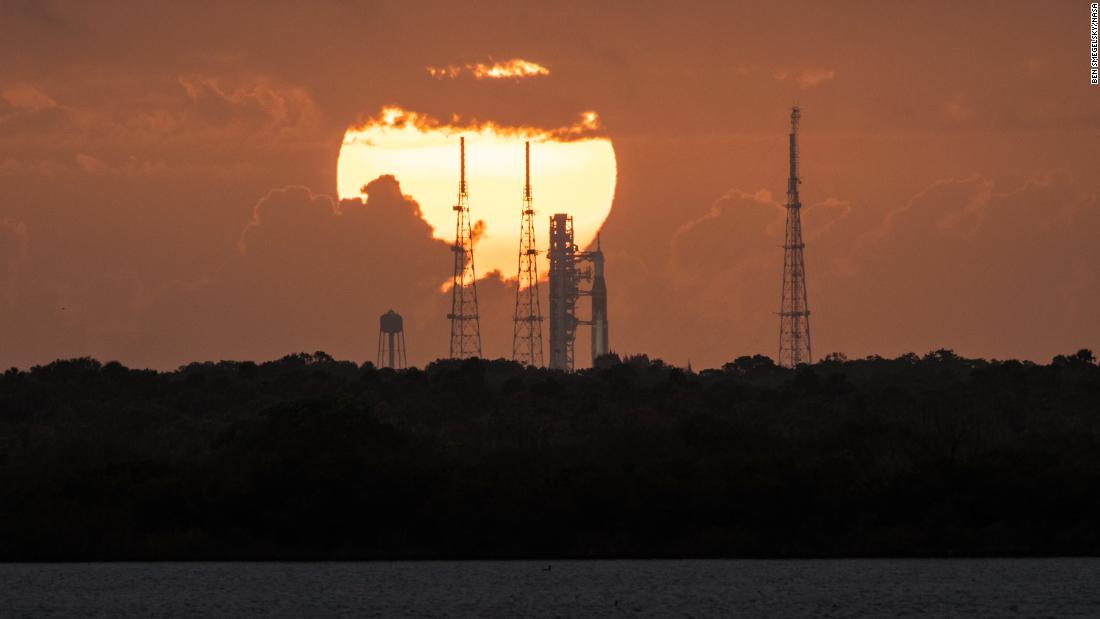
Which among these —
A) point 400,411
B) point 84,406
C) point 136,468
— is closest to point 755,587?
point 136,468

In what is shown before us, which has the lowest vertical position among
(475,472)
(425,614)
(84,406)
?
(425,614)

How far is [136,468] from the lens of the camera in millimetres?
80750

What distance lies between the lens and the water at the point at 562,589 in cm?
5966

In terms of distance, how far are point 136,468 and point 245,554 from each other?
817 cm

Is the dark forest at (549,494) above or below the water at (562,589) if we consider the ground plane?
above

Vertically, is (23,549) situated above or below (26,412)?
below

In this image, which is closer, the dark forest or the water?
the water

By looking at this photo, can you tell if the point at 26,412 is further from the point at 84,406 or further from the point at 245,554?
the point at 245,554

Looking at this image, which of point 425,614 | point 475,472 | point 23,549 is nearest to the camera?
point 425,614

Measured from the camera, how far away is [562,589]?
2601 inches

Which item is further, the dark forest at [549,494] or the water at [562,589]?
the dark forest at [549,494]

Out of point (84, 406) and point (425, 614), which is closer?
point (425, 614)

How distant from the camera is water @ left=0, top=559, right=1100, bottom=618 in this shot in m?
59.7

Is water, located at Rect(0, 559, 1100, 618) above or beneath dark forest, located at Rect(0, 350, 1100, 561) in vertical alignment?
beneath
